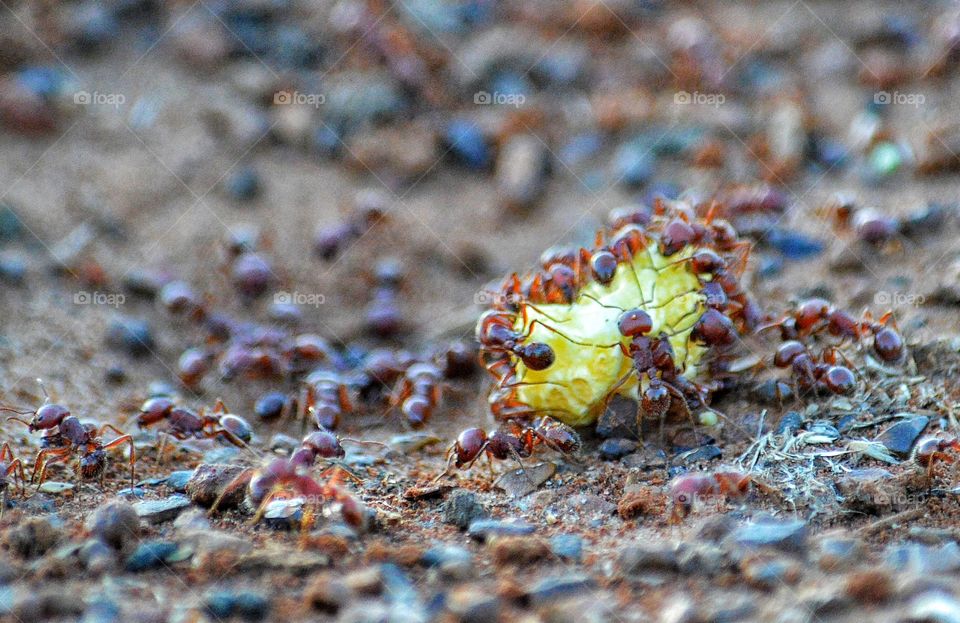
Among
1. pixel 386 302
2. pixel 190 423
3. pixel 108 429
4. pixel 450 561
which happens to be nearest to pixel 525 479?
pixel 450 561

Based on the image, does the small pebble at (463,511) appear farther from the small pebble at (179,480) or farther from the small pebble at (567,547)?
the small pebble at (179,480)

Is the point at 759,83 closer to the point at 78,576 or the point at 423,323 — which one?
→ the point at 423,323

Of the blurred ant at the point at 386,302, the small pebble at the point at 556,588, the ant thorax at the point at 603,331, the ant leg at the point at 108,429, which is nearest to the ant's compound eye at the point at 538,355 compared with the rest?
the ant thorax at the point at 603,331

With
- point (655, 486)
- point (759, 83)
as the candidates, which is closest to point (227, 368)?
point (655, 486)

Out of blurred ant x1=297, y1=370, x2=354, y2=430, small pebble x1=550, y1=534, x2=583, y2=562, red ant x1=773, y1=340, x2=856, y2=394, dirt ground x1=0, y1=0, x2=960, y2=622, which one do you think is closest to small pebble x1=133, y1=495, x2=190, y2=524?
dirt ground x1=0, y1=0, x2=960, y2=622

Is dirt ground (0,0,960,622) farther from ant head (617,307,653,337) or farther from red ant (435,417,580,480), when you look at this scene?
ant head (617,307,653,337)

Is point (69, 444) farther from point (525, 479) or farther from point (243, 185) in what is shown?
point (243, 185)

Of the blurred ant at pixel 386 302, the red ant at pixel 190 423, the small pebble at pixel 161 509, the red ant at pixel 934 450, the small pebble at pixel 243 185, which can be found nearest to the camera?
the small pebble at pixel 161 509
